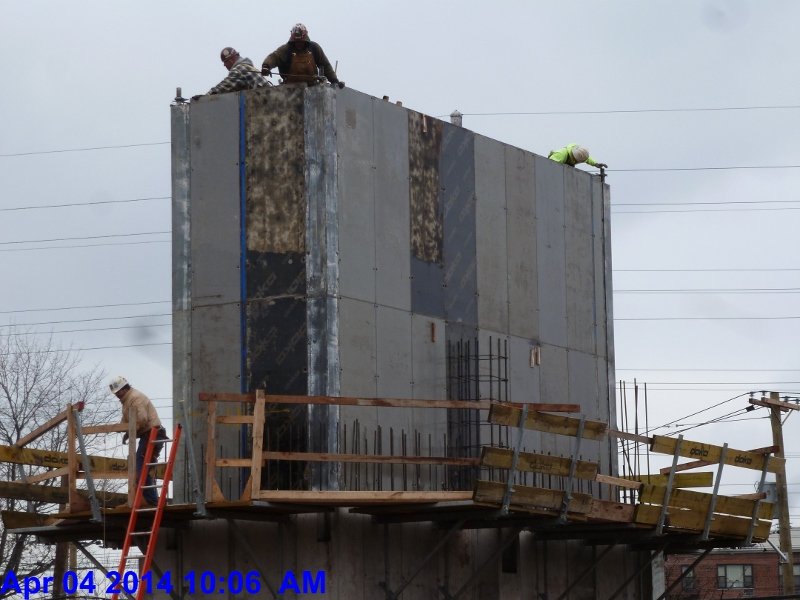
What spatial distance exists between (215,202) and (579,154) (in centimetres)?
677

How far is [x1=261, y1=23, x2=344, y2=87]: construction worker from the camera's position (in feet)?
72.0

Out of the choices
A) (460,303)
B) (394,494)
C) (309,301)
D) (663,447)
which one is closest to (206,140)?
(309,301)

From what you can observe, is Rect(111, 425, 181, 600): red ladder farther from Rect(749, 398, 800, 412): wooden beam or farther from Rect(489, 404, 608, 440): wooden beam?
Rect(749, 398, 800, 412): wooden beam

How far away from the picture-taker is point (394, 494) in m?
19.5

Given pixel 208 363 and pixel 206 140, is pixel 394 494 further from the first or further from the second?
pixel 206 140

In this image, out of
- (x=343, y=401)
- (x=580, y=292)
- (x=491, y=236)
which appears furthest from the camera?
(x=580, y=292)

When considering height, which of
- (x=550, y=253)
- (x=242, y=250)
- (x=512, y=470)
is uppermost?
(x=550, y=253)

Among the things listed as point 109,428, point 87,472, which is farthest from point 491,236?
point 87,472

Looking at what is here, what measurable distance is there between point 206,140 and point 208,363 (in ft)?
9.62

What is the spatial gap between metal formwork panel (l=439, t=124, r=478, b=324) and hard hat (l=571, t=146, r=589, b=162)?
297 cm

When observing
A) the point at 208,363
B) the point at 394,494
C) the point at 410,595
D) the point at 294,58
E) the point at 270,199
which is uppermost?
the point at 294,58

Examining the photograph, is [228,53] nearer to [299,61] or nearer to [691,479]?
[299,61]

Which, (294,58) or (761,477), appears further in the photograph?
(761,477)

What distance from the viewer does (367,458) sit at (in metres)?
19.8
